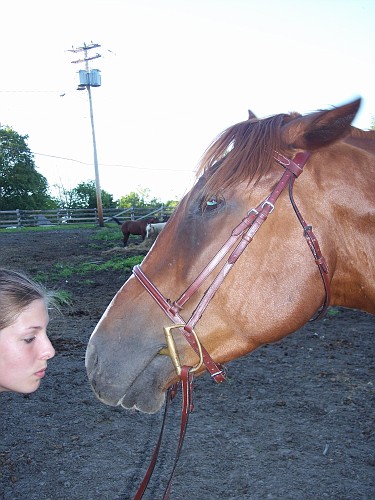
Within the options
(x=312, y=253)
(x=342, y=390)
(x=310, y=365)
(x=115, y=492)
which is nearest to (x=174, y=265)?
(x=312, y=253)

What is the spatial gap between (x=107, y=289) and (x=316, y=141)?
8282 millimetres

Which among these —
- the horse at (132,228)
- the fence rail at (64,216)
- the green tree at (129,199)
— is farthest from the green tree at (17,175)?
the horse at (132,228)

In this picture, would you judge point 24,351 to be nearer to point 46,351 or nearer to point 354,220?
point 46,351

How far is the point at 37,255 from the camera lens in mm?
14867

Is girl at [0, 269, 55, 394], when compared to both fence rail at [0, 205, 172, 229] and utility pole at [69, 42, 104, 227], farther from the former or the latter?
fence rail at [0, 205, 172, 229]

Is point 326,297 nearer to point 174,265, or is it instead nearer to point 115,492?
point 174,265

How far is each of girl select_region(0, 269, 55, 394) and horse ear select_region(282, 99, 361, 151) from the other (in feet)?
4.81

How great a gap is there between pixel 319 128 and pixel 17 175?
44689mm

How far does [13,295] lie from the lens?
6.82 ft

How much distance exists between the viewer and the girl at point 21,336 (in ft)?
6.70

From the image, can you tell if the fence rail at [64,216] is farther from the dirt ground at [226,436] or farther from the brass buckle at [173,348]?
the brass buckle at [173,348]

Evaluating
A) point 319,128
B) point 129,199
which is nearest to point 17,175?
point 129,199

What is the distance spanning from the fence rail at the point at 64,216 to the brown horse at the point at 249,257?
28638 mm

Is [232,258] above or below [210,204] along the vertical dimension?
below
